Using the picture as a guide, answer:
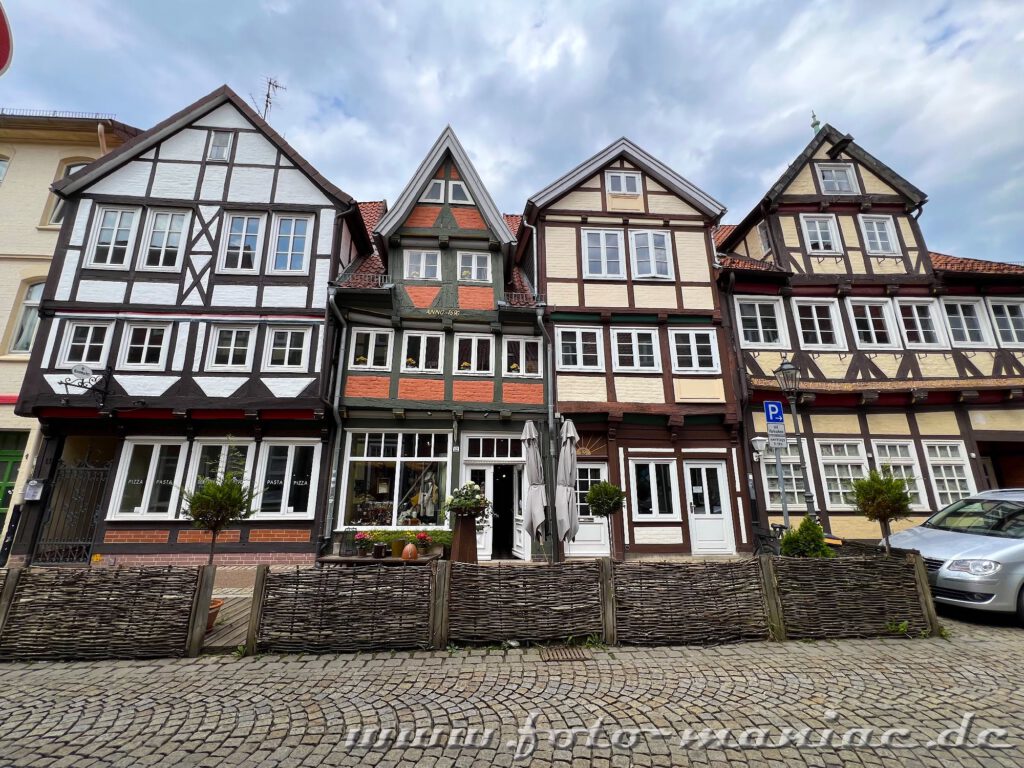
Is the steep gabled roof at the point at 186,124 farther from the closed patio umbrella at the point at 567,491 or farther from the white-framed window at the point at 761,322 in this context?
the white-framed window at the point at 761,322

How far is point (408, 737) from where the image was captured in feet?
12.3

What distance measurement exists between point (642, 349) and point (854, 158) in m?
10.7

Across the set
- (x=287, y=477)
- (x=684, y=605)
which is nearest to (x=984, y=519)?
(x=684, y=605)

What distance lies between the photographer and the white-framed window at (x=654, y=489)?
12.3 m

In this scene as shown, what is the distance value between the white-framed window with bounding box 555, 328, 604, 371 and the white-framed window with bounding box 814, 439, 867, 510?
7.01m

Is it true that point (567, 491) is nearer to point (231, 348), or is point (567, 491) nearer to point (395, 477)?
point (395, 477)

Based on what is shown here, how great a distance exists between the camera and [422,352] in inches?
505

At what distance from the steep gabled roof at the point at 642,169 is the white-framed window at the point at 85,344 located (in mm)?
12829

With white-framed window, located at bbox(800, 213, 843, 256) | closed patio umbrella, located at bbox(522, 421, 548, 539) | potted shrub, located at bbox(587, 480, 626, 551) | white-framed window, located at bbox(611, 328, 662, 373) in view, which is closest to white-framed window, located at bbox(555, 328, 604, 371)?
white-framed window, located at bbox(611, 328, 662, 373)

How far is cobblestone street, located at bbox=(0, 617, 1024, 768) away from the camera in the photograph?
353cm

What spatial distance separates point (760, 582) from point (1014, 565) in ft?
13.1

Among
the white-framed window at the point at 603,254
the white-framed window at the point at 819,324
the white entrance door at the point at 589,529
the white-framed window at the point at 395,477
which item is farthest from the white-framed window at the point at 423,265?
the white-framed window at the point at 819,324

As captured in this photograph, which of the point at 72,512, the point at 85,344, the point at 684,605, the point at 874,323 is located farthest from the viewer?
the point at 874,323

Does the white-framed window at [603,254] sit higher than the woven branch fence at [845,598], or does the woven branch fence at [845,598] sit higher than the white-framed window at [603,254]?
the white-framed window at [603,254]
